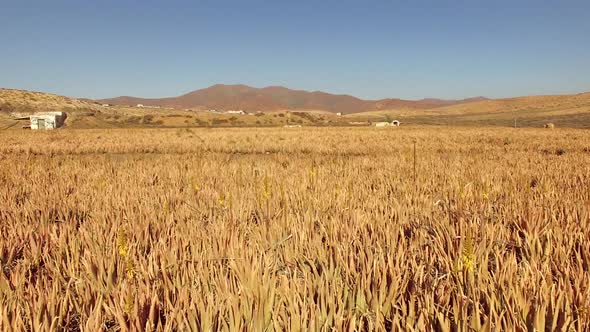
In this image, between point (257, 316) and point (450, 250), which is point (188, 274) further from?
point (450, 250)

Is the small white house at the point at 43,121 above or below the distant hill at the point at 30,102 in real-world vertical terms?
below

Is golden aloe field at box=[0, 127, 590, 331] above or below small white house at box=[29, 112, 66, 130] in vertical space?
below

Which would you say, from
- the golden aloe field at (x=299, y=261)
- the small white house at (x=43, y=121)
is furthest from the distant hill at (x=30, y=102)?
the golden aloe field at (x=299, y=261)

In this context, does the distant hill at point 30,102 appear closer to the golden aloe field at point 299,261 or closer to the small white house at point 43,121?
the small white house at point 43,121

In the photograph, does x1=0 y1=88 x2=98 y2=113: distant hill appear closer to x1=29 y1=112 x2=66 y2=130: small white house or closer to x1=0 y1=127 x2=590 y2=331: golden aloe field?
x1=29 y1=112 x2=66 y2=130: small white house

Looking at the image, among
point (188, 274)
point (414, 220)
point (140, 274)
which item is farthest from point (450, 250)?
point (140, 274)

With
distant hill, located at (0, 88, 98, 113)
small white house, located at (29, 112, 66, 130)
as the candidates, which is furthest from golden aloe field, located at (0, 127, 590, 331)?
distant hill, located at (0, 88, 98, 113)

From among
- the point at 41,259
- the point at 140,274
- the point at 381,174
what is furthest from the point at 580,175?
the point at 41,259

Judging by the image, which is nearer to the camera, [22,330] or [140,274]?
[22,330]

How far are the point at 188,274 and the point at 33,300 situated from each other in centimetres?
58

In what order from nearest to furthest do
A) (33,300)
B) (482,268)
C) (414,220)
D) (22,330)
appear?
1. (22,330)
2. (33,300)
3. (482,268)
4. (414,220)

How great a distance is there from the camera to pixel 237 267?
1.74 meters

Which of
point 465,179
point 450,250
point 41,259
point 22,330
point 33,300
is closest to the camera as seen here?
point 22,330

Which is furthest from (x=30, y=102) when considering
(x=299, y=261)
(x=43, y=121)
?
(x=299, y=261)
